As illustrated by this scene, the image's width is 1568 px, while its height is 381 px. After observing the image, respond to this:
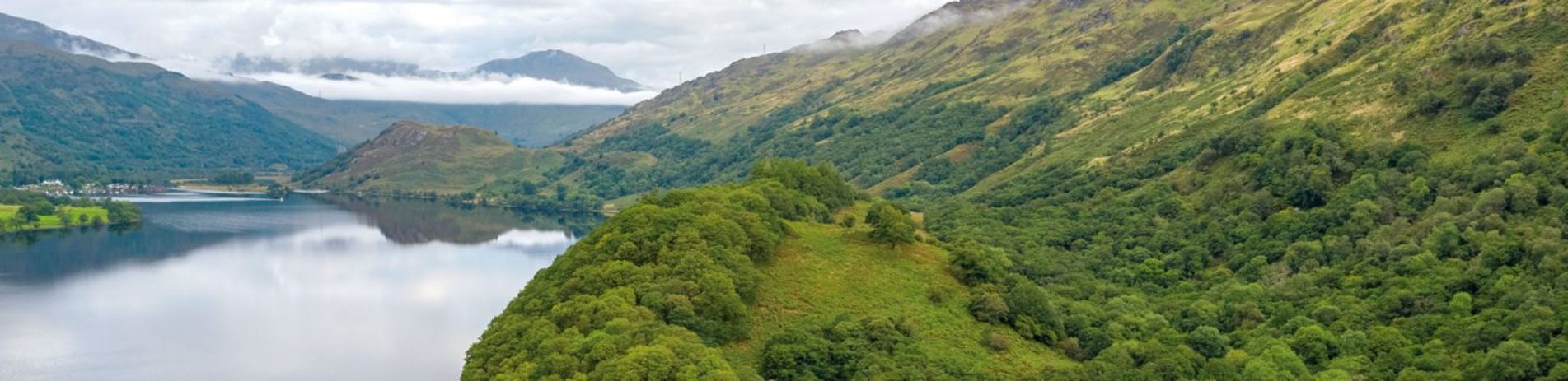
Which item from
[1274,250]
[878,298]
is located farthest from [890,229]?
[1274,250]

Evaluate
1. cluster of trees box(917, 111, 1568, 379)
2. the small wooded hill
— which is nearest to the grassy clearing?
the small wooded hill

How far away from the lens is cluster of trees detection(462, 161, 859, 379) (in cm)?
6019

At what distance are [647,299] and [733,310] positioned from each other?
225 inches

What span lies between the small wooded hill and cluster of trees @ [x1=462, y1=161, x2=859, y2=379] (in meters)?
0.12

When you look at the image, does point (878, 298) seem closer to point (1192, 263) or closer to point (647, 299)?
point (647, 299)

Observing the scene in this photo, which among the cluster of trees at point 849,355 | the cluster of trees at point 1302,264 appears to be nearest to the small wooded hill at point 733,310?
the cluster of trees at point 849,355

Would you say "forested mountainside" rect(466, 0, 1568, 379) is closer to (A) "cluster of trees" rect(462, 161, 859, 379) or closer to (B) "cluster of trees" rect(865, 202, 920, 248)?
(A) "cluster of trees" rect(462, 161, 859, 379)

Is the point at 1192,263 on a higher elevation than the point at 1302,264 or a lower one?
lower

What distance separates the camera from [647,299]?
69.8 metres

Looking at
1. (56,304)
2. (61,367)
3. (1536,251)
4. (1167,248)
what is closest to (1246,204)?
(1167,248)

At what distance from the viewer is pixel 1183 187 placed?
14625 cm

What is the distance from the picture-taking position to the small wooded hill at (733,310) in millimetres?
62531

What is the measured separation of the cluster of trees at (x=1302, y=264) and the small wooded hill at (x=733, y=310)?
6182 millimetres

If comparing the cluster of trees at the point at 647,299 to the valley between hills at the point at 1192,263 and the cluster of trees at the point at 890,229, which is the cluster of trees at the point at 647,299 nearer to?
the valley between hills at the point at 1192,263
